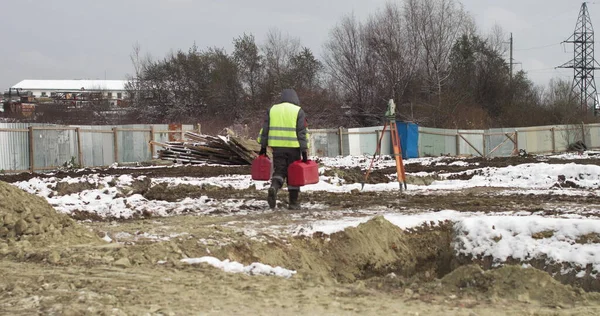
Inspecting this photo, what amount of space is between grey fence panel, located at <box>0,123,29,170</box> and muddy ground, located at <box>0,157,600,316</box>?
595 inches

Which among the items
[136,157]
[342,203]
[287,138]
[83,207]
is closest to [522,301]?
[287,138]

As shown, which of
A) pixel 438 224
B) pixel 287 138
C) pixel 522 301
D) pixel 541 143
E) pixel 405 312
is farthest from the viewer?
pixel 541 143

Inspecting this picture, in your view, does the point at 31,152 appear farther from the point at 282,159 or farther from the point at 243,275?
the point at 243,275

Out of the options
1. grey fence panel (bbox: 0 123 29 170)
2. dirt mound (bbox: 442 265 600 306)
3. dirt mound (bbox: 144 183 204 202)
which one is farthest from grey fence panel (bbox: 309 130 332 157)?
dirt mound (bbox: 442 265 600 306)

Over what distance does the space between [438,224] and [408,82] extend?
37102 millimetres

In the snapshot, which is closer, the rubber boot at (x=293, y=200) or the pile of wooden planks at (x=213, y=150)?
the rubber boot at (x=293, y=200)

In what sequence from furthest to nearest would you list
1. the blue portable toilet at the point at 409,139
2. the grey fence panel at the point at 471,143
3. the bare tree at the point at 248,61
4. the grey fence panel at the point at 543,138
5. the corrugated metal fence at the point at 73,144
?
the bare tree at the point at 248,61 → the grey fence panel at the point at 543,138 → the grey fence panel at the point at 471,143 → the blue portable toilet at the point at 409,139 → the corrugated metal fence at the point at 73,144

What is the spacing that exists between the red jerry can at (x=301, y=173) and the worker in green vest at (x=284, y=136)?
161mm

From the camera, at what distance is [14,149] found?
21109 mm

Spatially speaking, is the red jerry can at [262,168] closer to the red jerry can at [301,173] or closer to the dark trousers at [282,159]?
the dark trousers at [282,159]

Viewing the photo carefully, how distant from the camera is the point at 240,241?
5.70 metres

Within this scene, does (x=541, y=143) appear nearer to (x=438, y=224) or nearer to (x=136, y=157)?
(x=136, y=157)

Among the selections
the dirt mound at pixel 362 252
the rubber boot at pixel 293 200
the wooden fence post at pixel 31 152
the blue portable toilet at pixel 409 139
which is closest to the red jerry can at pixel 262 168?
the rubber boot at pixel 293 200

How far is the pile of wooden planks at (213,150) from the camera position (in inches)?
882
